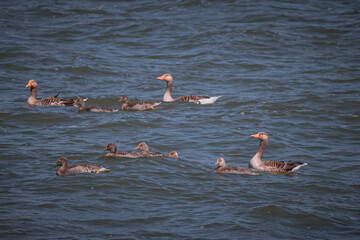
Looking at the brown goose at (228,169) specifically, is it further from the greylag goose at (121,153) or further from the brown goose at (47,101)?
the brown goose at (47,101)

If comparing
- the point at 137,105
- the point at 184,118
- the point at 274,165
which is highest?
the point at 137,105

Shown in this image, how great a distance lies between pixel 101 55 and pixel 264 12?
12212 mm

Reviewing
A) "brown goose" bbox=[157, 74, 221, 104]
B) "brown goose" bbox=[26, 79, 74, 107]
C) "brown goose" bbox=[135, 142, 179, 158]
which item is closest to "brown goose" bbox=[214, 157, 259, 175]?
"brown goose" bbox=[135, 142, 179, 158]

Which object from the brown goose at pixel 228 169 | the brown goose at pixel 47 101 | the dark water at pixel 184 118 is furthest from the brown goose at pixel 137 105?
the brown goose at pixel 228 169

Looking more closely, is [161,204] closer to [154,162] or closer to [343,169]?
[154,162]

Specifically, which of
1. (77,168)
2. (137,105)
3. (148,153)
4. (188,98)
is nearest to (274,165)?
(148,153)

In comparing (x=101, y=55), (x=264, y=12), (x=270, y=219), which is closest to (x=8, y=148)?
(x=270, y=219)

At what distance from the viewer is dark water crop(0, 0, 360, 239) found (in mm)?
9883

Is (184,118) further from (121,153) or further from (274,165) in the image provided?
(274,165)

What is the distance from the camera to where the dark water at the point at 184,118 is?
9883mm

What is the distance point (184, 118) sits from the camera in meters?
17.6

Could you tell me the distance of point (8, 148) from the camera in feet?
44.1

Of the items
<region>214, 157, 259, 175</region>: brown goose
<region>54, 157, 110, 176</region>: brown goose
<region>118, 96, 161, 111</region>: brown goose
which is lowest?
<region>214, 157, 259, 175</region>: brown goose

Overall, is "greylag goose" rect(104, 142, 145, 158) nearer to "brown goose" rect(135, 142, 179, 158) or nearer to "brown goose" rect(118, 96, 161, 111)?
"brown goose" rect(135, 142, 179, 158)
